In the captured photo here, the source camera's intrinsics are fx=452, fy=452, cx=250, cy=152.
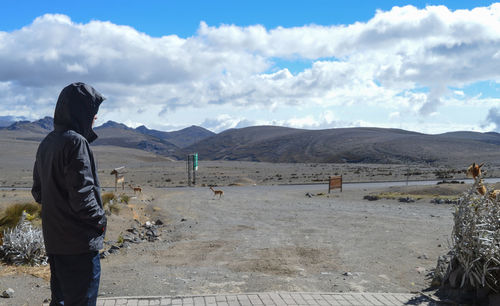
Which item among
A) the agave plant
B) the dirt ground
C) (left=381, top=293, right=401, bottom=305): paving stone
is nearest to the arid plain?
the dirt ground

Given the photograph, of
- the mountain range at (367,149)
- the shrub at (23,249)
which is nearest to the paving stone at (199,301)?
the shrub at (23,249)

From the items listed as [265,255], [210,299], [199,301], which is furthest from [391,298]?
[265,255]

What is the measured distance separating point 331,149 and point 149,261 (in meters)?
123

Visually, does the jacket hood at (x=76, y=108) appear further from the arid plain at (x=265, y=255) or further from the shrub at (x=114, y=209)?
the shrub at (x=114, y=209)

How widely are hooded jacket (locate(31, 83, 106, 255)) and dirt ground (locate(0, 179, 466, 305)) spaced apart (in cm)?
260

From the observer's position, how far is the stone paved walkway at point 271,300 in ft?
17.8

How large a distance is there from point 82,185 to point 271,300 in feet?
10.1

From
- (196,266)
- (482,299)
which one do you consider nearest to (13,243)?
(196,266)

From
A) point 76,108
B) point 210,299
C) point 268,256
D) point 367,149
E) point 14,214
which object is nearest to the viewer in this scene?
point 76,108

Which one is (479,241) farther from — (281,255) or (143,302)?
(143,302)

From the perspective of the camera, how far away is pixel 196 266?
7.62m

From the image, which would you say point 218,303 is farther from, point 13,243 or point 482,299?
point 13,243

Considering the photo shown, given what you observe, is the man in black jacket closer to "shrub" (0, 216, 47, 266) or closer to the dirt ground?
the dirt ground

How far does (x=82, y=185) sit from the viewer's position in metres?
3.32
